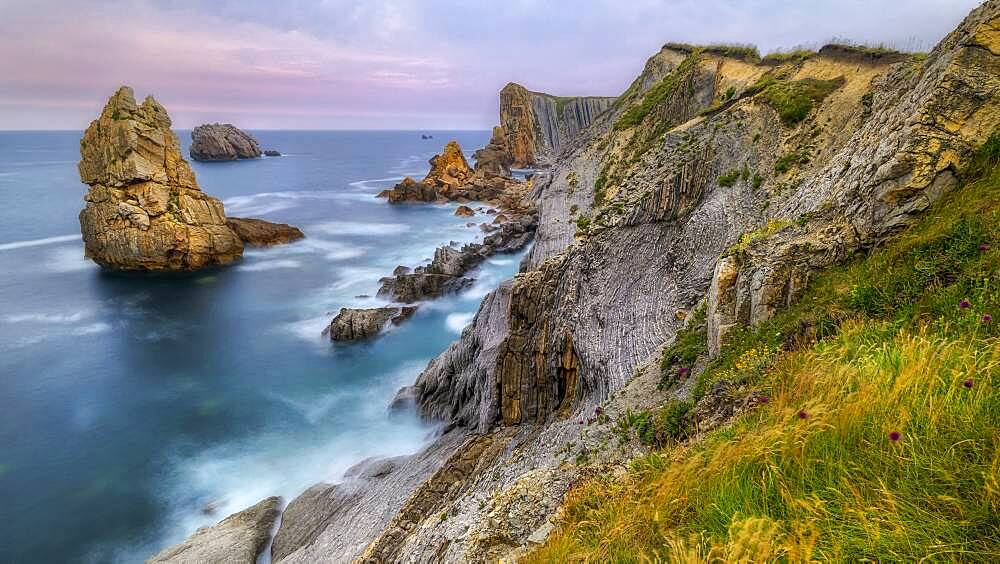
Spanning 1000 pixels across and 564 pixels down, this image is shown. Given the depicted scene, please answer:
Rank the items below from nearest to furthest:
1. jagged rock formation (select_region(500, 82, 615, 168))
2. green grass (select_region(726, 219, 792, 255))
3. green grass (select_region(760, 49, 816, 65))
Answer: green grass (select_region(726, 219, 792, 255))
green grass (select_region(760, 49, 816, 65))
jagged rock formation (select_region(500, 82, 615, 168))

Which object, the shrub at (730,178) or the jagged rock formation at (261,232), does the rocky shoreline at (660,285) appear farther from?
the jagged rock formation at (261,232)

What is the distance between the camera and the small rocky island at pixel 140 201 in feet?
159

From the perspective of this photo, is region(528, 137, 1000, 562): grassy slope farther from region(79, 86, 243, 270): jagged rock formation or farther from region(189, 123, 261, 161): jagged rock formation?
region(189, 123, 261, 161): jagged rock formation

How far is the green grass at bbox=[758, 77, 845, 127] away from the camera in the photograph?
20328mm

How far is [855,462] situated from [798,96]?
2146cm

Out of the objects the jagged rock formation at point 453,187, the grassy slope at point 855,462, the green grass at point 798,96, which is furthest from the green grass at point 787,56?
the jagged rock formation at point 453,187

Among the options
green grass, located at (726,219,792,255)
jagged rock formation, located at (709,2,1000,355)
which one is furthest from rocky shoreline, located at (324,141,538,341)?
jagged rock formation, located at (709,2,1000,355)

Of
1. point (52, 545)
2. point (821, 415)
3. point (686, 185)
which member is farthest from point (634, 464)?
point (52, 545)

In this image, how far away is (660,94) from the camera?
42.0 m

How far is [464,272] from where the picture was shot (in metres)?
43.7

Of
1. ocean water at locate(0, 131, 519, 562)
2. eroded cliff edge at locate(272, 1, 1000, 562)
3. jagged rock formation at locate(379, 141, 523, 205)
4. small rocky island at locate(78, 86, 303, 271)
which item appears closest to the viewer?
eroded cliff edge at locate(272, 1, 1000, 562)

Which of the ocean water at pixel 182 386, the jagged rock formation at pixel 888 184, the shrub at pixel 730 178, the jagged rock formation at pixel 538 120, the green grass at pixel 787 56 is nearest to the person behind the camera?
the jagged rock formation at pixel 888 184

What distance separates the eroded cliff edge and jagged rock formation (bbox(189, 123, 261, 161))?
16371cm

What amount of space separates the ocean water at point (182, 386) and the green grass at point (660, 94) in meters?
16.1
